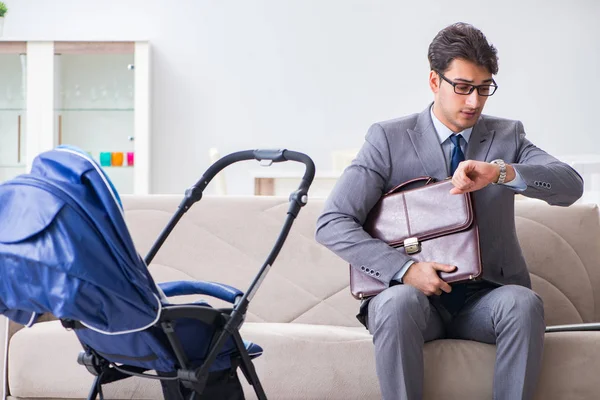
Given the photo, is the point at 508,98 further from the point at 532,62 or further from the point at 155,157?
the point at 155,157

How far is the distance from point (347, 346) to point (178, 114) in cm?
422

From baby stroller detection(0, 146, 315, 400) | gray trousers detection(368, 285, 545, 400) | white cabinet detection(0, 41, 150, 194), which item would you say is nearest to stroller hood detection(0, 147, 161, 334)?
baby stroller detection(0, 146, 315, 400)

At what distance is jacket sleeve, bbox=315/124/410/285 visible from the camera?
6.63 feet

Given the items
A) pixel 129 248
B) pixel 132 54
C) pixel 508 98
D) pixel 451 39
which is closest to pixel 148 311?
pixel 129 248

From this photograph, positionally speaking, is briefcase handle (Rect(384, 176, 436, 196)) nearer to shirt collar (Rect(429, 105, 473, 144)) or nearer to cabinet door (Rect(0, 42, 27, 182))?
shirt collar (Rect(429, 105, 473, 144))

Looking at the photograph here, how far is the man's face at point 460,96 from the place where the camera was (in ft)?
6.90

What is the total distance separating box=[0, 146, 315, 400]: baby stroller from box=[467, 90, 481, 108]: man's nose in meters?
0.84

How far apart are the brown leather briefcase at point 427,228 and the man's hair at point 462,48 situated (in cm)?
32

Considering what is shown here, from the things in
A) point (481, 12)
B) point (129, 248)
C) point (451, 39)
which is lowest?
point (129, 248)

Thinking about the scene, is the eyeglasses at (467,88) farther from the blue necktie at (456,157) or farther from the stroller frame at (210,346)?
the stroller frame at (210,346)

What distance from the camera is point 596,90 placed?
6.11 metres

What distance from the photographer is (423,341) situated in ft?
6.32

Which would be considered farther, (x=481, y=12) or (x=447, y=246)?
(x=481, y=12)

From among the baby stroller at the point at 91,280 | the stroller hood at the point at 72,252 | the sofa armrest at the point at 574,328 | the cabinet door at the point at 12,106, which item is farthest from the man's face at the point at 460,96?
the cabinet door at the point at 12,106
